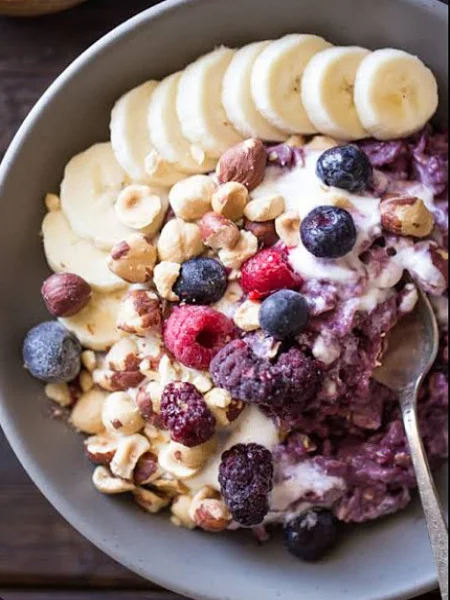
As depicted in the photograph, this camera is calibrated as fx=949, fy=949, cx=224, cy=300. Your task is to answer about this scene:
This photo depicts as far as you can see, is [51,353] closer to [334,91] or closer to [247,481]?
[247,481]

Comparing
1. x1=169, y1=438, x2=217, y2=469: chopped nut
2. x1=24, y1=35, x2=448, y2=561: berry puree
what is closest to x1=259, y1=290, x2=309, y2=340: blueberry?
x1=24, y1=35, x2=448, y2=561: berry puree

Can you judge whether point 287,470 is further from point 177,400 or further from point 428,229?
point 428,229

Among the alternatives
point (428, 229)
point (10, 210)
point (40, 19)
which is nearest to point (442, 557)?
point (428, 229)

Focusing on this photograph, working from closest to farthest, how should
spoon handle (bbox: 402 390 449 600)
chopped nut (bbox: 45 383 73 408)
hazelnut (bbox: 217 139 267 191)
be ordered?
1. spoon handle (bbox: 402 390 449 600)
2. hazelnut (bbox: 217 139 267 191)
3. chopped nut (bbox: 45 383 73 408)

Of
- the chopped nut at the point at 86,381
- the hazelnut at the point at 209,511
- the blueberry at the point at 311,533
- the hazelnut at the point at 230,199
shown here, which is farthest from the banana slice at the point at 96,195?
the blueberry at the point at 311,533

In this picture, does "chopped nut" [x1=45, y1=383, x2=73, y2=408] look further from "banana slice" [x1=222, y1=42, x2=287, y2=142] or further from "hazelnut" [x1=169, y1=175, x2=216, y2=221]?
"banana slice" [x1=222, y1=42, x2=287, y2=142]

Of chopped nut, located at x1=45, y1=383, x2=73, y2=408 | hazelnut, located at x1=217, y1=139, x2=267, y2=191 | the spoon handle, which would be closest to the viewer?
the spoon handle

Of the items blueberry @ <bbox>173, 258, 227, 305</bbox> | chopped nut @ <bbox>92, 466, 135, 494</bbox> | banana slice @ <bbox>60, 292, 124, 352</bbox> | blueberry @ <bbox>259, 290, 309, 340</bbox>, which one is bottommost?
chopped nut @ <bbox>92, 466, 135, 494</bbox>
